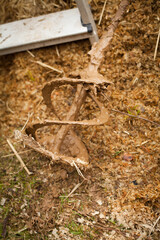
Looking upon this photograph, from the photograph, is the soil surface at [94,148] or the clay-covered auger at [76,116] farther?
the soil surface at [94,148]

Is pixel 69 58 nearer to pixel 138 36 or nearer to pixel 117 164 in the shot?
pixel 138 36

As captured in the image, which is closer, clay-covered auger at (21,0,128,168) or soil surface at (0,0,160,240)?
clay-covered auger at (21,0,128,168)

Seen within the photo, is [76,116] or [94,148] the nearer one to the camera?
[76,116]

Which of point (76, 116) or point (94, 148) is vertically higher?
point (76, 116)

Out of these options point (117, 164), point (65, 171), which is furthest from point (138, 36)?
point (65, 171)
